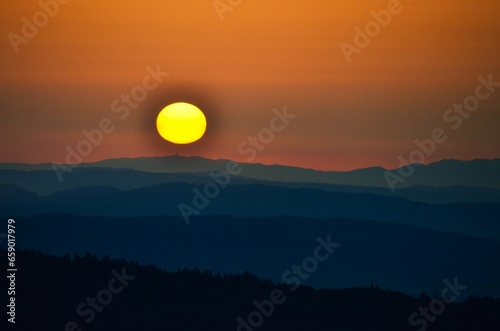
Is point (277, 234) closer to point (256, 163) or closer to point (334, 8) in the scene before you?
point (256, 163)

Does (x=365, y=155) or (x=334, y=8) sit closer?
(x=334, y=8)

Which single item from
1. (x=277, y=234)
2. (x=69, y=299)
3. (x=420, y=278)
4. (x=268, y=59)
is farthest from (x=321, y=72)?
(x=69, y=299)

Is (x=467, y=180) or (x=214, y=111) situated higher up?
(x=214, y=111)

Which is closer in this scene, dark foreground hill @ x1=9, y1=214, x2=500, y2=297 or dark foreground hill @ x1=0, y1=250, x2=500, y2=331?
dark foreground hill @ x1=0, y1=250, x2=500, y2=331

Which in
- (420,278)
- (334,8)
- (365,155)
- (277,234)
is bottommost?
(420,278)

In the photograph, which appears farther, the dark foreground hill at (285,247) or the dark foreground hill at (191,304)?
the dark foreground hill at (285,247)
